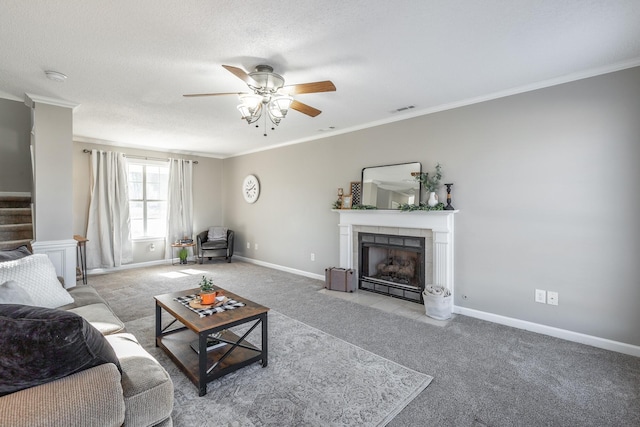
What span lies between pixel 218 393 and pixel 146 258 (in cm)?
517

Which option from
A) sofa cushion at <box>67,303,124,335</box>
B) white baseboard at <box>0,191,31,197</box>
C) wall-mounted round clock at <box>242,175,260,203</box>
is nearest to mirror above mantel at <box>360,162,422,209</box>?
wall-mounted round clock at <box>242,175,260,203</box>

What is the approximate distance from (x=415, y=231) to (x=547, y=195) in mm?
1425

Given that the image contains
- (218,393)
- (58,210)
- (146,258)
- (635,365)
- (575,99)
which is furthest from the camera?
(146,258)

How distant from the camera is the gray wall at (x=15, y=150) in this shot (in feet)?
12.5

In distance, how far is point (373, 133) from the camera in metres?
4.38

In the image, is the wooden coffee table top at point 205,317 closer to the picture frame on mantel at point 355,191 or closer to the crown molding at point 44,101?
the picture frame on mantel at point 355,191

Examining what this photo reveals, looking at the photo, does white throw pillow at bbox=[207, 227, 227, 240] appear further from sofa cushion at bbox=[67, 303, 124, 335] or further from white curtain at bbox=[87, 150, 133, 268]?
sofa cushion at bbox=[67, 303, 124, 335]

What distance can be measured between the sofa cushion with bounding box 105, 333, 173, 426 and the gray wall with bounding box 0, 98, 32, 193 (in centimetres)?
409

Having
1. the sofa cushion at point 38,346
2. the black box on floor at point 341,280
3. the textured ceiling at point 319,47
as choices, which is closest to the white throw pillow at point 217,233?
the black box on floor at point 341,280

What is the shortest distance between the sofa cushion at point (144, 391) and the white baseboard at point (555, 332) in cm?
319

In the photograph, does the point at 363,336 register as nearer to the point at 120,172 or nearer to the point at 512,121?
the point at 512,121

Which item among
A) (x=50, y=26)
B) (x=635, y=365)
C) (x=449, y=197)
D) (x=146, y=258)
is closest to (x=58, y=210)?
(x=50, y=26)

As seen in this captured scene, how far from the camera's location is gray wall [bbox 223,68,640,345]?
103 inches

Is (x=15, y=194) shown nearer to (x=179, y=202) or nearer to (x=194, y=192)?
(x=179, y=202)
